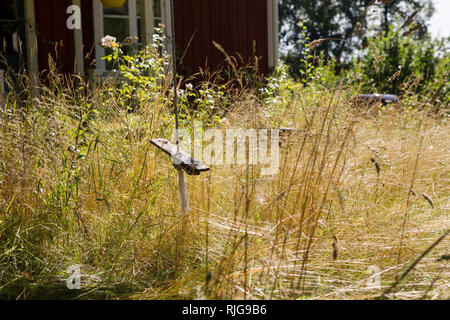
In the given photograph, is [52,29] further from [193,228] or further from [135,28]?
[193,228]

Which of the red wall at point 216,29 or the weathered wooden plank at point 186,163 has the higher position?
the red wall at point 216,29

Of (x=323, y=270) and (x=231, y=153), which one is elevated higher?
(x=231, y=153)

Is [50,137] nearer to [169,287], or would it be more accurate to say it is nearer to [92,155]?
[92,155]

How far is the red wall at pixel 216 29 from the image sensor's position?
8547 millimetres

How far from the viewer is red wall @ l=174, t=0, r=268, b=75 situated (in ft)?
28.0

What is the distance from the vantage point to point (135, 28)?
25.6ft

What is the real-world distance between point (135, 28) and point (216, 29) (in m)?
1.70

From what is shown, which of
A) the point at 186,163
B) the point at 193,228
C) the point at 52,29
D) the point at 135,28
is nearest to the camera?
the point at 186,163

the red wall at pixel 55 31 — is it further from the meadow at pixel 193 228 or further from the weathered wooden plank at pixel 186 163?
the weathered wooden plank at pixel 186 163

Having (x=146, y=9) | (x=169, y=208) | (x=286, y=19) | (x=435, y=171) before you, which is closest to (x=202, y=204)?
(x=169, y=208)

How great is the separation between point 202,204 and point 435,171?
2.01 meters

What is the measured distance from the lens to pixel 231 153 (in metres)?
3.66

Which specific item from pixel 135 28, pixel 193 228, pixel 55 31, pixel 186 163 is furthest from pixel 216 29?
pixel 186 163

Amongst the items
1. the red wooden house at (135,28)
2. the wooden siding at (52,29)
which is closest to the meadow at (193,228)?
the red wooden house at (135,28)
